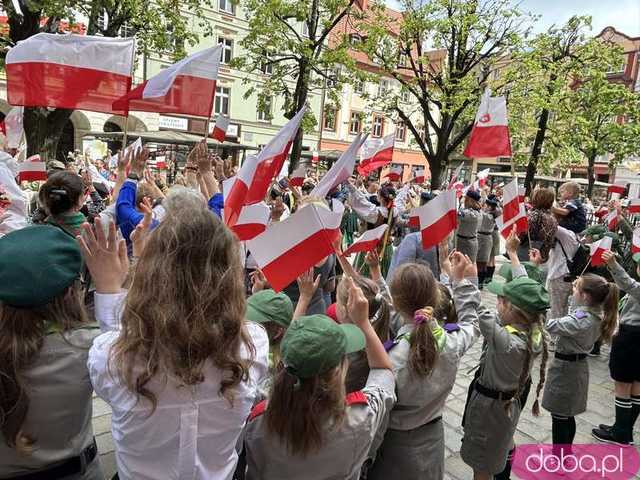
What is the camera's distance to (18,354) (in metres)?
1.44

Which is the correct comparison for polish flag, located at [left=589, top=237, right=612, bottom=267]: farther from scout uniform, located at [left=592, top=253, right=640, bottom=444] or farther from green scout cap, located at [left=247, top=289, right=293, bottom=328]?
green scout cap, located at [left=247, top=289, right=293, bottom=328]

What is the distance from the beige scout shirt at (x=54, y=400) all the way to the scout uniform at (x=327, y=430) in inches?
24.4

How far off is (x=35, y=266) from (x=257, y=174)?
1976mm

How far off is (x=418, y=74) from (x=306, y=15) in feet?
17.4

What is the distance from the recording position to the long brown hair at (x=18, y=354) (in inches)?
56.4

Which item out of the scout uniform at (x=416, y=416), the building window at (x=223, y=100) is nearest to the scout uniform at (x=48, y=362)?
the scout uniform at (x=416, y=416)

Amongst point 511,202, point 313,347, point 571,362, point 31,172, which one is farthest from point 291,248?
point 31,172

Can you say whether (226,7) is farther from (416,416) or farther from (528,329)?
(416,416)

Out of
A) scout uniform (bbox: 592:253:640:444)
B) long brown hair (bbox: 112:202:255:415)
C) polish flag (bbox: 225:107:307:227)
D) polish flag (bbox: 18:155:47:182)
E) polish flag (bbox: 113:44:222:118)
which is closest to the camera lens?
long brown hair (bbox: 112:202:255:415)

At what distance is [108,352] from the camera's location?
A: 4.63ft

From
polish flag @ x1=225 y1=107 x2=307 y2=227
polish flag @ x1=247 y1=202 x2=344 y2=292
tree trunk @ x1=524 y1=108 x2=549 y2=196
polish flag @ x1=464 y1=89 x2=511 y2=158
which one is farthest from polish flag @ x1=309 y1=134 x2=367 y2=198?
tree trunk @ x1=524 y1=108 x2=549 y2=196

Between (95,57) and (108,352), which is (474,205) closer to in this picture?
(95,57)

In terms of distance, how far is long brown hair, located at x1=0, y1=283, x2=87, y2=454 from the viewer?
1432 mm

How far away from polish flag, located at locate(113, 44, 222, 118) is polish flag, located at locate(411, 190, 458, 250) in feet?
7.89
